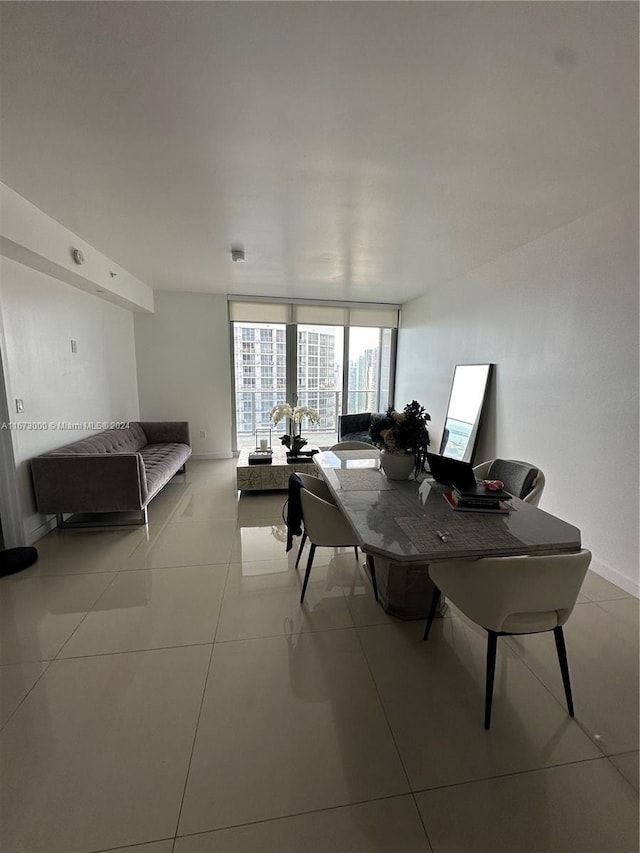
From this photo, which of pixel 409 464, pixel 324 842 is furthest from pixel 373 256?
pixel 324 842

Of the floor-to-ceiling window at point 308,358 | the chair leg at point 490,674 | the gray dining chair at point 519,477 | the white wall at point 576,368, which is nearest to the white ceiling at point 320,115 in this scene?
the white wall at point 576,368

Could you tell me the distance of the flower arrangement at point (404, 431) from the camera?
6.73 feet

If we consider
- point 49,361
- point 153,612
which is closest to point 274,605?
point 153,612

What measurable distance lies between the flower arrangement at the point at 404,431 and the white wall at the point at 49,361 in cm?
283

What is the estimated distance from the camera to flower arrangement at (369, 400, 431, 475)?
6.73 feet

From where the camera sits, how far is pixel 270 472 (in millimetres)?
4004

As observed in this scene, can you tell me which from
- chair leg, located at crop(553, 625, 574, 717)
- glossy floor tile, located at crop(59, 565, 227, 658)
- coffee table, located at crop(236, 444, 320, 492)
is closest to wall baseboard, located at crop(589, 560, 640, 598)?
chair leg, located at crop(553, 625, 574, 717)

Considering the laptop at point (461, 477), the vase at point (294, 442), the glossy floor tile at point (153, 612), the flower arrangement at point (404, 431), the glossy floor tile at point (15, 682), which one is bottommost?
the glossy floor tile at point (15, 682)

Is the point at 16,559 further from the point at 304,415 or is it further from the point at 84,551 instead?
the point at 304,415

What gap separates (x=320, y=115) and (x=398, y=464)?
1.85 metres

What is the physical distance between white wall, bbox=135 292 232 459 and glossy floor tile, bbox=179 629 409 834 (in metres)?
4.28

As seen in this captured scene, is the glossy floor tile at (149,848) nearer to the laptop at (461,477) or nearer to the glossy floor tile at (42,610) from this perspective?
the glossy floor tile at (42,610)

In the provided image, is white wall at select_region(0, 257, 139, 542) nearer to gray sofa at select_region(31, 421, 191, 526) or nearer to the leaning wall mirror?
gray sofa at select_region(31, 421, 191, 526)

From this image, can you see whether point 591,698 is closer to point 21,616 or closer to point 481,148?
point 481,148
